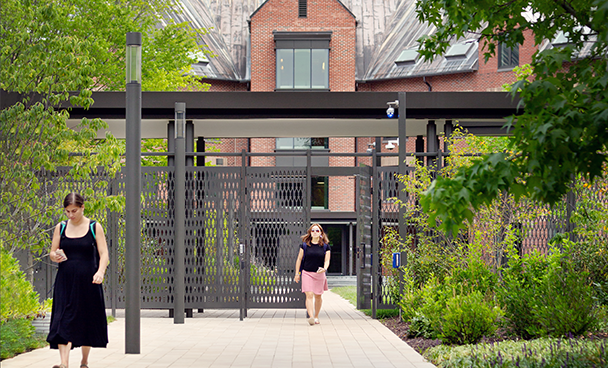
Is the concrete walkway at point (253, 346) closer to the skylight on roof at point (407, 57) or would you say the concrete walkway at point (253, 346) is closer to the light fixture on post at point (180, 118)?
the light fixture on post at point (180, 118)

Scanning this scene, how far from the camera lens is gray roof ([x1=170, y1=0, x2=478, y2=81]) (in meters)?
38.8

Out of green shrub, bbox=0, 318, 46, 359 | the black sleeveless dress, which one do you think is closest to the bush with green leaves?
the black sleeveless dress

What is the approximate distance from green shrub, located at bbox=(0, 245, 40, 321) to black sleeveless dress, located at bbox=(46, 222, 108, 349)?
1699 millimetres

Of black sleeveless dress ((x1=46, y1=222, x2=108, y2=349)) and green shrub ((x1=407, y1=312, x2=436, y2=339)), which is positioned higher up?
black sleeveless dress ((x1=46, y1=222, x2=108, y2=349))

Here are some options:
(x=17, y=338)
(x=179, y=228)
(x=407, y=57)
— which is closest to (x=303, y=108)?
(x=179, y=228)

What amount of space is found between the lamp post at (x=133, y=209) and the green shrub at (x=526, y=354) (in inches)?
147

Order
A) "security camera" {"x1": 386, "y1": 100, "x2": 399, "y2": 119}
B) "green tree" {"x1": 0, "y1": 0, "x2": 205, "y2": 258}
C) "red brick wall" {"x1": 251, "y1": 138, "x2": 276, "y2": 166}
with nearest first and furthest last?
"green tree" {"x1": 0, "y1": 0, "x2": 205, "y2": 258}, "security camera" {"x1": 386, "y1": 100, "x2": 399, "y2": 119}, "red brick wall" {"x1": 251, "y1": 138, "x2": 276, "y2": 166}


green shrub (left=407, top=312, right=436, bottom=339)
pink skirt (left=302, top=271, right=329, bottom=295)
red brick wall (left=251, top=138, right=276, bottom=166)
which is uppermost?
red brick wall (left=251, top=138, right=276, bottom=166)

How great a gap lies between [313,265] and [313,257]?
0.15 m

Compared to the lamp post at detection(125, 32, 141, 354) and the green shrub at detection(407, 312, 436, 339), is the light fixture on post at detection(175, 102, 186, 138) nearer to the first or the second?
the lamp post at detection(125, 32, 141, 354)

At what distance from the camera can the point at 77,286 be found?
7.36 m

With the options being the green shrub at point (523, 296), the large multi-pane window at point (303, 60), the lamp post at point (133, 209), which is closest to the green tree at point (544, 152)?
the green shrub at point (523, 296)

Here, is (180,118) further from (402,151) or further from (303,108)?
(402,151)

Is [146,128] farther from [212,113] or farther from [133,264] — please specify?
[133,264]
